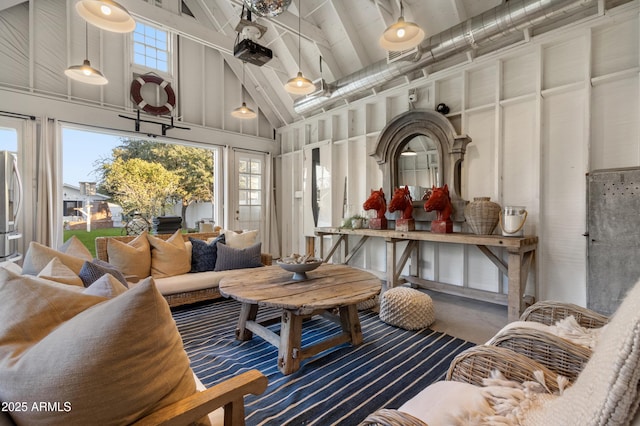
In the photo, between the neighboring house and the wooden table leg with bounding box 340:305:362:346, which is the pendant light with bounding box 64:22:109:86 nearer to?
the wooden table leg with bounding box 340:305:362:346

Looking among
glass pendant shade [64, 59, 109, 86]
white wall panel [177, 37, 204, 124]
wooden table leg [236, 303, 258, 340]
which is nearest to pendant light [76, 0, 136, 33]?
glass pendant shade [64, 59, 109, 86]

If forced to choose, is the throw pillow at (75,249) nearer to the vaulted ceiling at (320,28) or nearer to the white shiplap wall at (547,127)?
the vaulted ceiling at (320,28)

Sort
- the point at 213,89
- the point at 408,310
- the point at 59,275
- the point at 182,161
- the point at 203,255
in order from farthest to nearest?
1. the point at 182,161
2. the point at 213,89
3. the point at 203,255
4. the point at 408,310
5. the point at 59,275

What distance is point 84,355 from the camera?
27.4 inches

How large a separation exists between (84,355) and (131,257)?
2.79m

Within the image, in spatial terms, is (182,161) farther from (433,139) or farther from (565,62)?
(565,62)

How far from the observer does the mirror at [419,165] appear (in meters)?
4.02

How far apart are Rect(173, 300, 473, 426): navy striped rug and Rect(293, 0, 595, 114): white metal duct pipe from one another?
10.1 ft

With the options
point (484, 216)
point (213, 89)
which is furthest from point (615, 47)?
point (213, 89)

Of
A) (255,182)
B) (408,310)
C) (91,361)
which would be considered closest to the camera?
(91,361)

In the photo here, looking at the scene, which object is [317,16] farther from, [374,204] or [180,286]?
[180,286]

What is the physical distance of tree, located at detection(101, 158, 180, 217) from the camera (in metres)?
9.81

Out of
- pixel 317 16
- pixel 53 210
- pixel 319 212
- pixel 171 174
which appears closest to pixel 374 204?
pixel 319 212

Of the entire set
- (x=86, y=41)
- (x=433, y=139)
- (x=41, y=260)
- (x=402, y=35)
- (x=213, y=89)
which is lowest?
(x=41, y=260)
